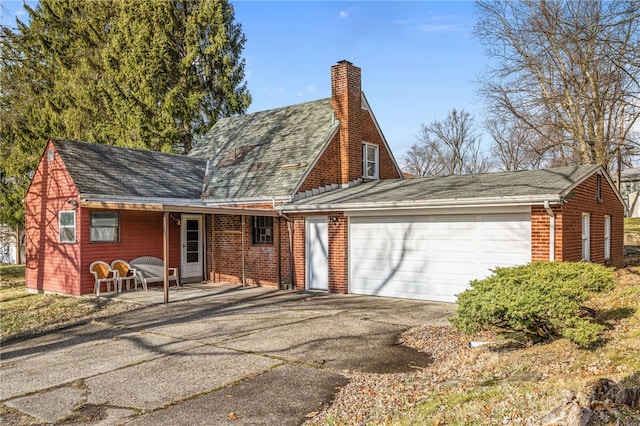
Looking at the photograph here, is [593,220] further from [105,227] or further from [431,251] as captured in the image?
[105,227]

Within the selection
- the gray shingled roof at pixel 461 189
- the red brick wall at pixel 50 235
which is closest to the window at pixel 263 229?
the gray shingled roof at pixel 461 189

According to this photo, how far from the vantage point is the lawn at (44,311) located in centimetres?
1049

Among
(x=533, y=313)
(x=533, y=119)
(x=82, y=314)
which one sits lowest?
(x=82, y=314)

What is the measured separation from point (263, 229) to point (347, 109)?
4865mm

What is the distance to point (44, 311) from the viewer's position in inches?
475

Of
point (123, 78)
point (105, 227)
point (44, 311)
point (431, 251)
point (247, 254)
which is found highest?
point (123, 78)

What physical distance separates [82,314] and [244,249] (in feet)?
17.7

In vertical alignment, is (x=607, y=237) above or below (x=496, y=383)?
above

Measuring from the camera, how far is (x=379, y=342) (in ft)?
26.4

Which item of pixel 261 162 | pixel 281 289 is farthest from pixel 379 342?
pixel 261 162

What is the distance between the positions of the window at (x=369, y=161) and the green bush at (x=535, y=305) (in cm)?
1047

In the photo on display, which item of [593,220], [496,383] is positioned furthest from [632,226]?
[496,383]

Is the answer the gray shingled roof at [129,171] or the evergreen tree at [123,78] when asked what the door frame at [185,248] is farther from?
the evergreen tree at [123,78]

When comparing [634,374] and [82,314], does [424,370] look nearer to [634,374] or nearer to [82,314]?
[634,374]
